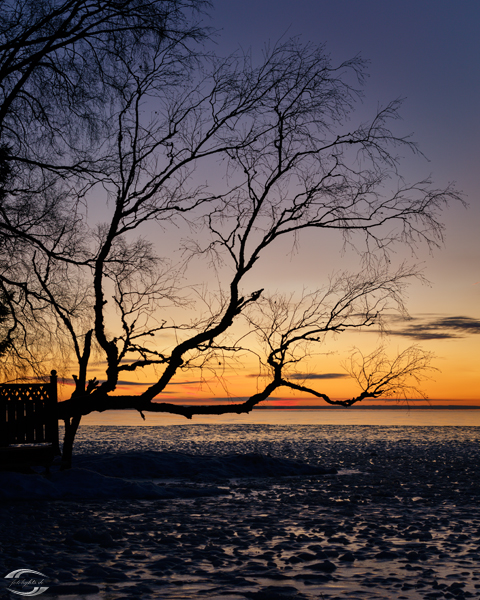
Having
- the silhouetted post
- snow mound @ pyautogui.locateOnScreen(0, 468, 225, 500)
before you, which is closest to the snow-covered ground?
snow mound @ pyautogui.locateOnScreen(0, 468, 225, 500)

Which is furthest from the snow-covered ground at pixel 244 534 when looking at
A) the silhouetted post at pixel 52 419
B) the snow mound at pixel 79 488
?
the silhouetted post at pixel 52 419

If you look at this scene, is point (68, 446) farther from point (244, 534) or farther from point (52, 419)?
point (244, 534)

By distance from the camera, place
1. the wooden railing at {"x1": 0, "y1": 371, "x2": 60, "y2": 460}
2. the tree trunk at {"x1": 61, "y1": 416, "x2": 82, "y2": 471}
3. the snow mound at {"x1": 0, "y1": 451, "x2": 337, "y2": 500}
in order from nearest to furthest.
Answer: the snow mound at {"x1": 0, "y1": 451, "x2": 337, "y2": 500} < the wooden railing at {"x1": 0, "y1": 371, "x2": 60, "y2": 460} < the tree trunk at {"x1": 61, "y1": 416, "x2": 82, "y2": 471}

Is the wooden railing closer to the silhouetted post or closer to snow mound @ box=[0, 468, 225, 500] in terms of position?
the silhouetted post

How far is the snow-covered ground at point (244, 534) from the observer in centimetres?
575

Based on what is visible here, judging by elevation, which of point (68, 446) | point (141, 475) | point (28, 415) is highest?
point (28, 415)

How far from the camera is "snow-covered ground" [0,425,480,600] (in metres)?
5.75

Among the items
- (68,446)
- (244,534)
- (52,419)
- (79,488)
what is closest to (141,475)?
(68,446)

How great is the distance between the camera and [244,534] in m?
8.26

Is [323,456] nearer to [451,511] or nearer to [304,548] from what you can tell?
[451,511]

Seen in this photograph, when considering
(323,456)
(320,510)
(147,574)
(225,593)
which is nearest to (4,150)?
(147,574)

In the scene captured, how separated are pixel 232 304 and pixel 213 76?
5.06 m

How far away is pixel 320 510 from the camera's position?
34.6 feet

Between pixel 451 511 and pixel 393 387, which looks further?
pixel 393 387
